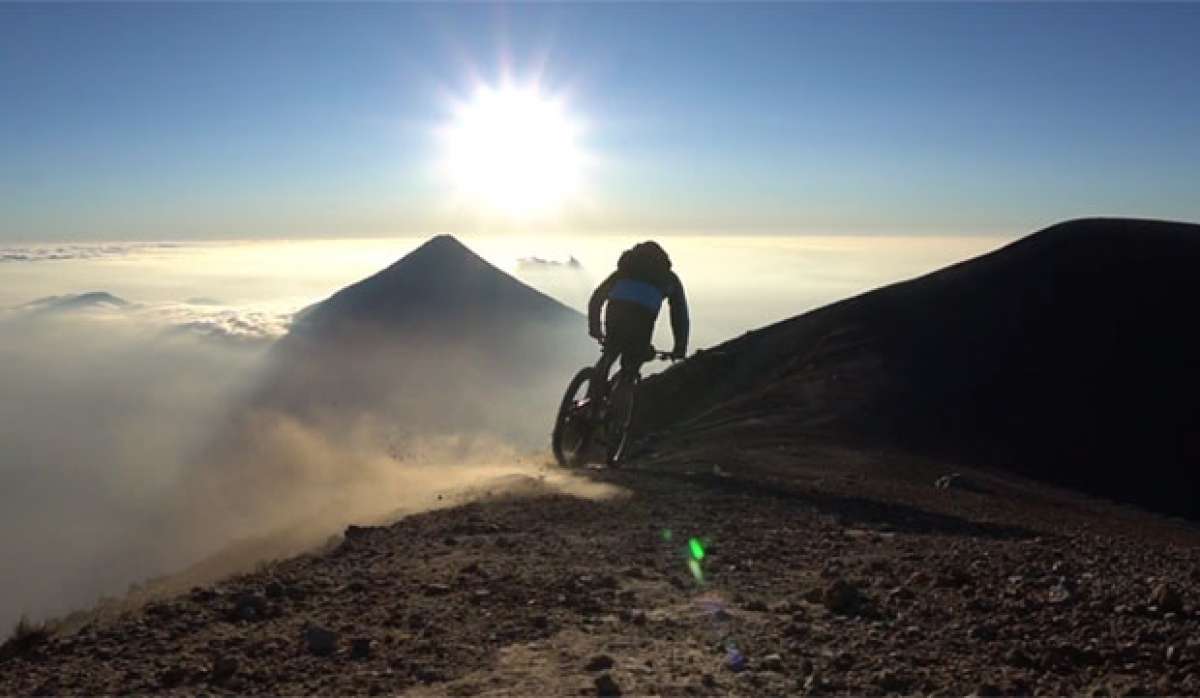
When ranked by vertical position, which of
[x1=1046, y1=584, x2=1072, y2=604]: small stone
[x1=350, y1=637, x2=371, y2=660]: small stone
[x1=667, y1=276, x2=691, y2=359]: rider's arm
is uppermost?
[x1=667, y1=276, x2=691, y2=359]: rider's arm

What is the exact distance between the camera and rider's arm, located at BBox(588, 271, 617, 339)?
1355 cm

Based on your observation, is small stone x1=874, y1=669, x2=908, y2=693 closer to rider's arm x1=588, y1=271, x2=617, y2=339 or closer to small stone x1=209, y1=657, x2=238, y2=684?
small stone x1=209, y1=657, x2=238, y2=684

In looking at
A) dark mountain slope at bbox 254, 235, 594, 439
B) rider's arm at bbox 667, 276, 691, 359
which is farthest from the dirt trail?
dark mountain slope at bbox 254, 235, 594, 439

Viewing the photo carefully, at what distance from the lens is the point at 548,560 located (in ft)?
23.9

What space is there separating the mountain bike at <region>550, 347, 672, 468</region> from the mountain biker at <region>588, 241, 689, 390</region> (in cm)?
26

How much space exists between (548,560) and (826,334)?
972 inches

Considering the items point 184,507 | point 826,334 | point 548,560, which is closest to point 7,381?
point 184,507

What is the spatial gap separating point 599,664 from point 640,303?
8671 millimetres

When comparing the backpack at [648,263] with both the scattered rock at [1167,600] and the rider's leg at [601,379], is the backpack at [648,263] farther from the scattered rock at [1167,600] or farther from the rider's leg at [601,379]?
the scattered rock at [1167,600]

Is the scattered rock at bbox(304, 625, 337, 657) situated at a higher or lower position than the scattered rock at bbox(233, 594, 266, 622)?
higher

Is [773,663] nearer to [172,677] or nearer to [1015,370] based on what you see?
[172,677]

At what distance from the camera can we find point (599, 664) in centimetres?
483

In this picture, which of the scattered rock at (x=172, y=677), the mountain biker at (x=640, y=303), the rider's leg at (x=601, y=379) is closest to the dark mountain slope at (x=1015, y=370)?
the rider's leg at (x=601, y=379)

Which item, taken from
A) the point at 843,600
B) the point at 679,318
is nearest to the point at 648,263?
the point at 679,318
